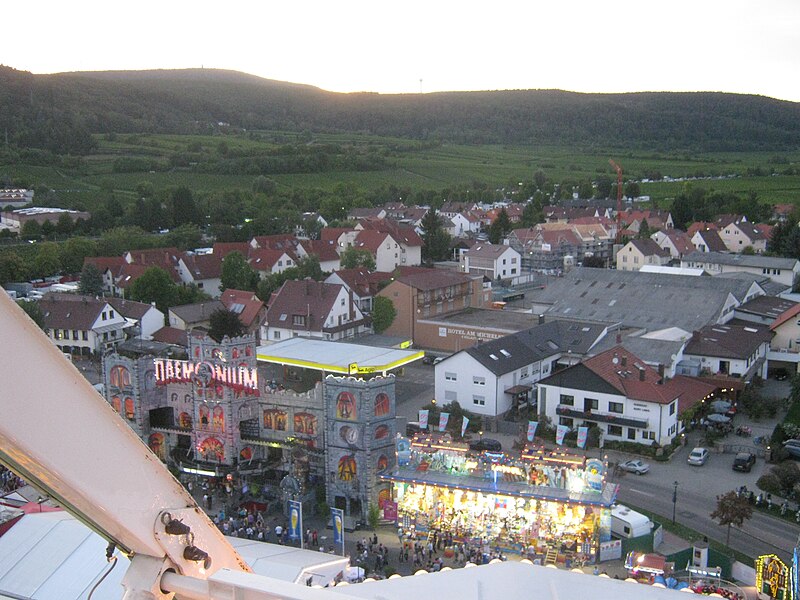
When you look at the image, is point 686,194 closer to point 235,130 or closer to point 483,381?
point 483,381

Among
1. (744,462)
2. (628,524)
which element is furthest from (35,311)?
(744,462)

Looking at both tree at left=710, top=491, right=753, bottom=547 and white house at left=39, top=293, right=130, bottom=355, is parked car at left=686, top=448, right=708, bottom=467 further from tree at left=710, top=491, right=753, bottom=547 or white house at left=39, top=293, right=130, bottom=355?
white house at left=39, top=293, right=130, bottom=355

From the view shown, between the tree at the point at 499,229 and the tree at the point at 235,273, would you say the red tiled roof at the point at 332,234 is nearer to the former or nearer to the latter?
the tree at the point at 499,229

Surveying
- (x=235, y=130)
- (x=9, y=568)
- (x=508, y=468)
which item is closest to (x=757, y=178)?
(x=235, y=130)

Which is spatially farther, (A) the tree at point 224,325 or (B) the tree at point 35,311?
(A) the tree at point 224,325

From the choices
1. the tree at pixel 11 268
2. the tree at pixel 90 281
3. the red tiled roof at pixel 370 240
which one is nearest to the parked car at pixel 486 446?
the tree at pixel 90 281

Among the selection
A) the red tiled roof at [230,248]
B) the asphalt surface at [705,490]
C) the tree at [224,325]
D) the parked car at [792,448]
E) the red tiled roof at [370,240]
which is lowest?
the asphalt surface at [705,490]

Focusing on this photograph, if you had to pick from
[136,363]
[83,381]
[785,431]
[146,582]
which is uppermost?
[83,381]
